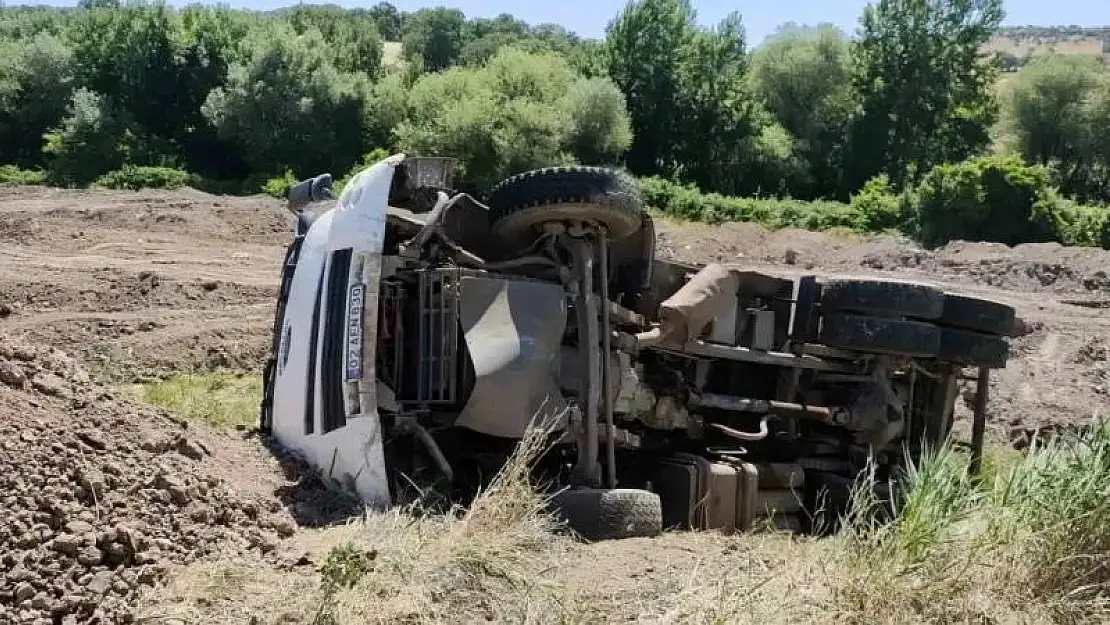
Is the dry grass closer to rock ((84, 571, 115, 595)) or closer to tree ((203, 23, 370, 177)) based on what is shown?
rock ((84, 571, 115, 595))

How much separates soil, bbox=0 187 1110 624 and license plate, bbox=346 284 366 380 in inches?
23.0

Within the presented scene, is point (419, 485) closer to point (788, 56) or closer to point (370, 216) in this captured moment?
point (370, 216)

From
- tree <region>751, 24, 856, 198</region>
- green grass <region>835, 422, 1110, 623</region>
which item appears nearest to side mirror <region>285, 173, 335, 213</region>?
green grass <region>835, 422, 1110, 623</region>

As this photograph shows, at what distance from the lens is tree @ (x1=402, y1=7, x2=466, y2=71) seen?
229 feet

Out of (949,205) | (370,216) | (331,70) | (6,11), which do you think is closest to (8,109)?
(331,70)

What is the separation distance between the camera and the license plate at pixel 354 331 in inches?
209

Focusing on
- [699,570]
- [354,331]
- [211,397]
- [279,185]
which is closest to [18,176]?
[279,185]

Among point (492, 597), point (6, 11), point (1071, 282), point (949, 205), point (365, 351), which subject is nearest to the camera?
point (492, 597)

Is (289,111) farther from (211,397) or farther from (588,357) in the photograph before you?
(588,357)

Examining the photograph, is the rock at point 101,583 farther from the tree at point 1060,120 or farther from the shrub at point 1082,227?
the tree at point 1060,120

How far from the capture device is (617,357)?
A: 6059mm

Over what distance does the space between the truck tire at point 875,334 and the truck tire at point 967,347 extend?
17 centimetres

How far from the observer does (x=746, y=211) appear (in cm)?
3008

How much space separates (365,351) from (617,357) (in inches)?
53.2
